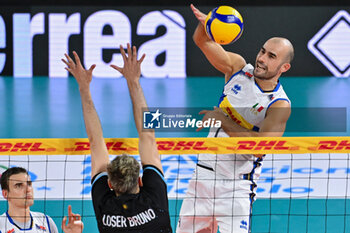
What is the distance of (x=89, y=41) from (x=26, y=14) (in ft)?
7.01

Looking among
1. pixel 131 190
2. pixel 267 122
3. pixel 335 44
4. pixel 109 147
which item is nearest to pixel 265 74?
pixel 267 122

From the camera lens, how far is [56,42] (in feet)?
61.1

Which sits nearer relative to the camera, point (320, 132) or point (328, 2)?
point (320, 132)

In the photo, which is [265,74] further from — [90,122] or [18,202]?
[18,202]

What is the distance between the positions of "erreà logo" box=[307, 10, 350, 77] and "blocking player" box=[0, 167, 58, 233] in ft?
49.2

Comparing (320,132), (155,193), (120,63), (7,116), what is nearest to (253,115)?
(155,193)

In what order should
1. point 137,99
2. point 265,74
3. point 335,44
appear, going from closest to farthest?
point 137,99 → point 265,74 → point 335,44

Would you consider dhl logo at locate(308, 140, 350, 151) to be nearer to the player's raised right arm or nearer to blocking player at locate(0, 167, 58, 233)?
the player's raised right arm

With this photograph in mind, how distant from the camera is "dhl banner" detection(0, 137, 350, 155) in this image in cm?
532

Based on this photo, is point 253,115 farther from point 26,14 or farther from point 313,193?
point 26,14

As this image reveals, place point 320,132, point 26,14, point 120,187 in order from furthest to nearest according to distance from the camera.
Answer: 1. point 26,14
2. point 320,132
3. point 120,187

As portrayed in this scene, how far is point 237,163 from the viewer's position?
6320 mm

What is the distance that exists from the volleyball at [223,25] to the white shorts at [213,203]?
1525 mm

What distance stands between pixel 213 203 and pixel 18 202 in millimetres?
2052
